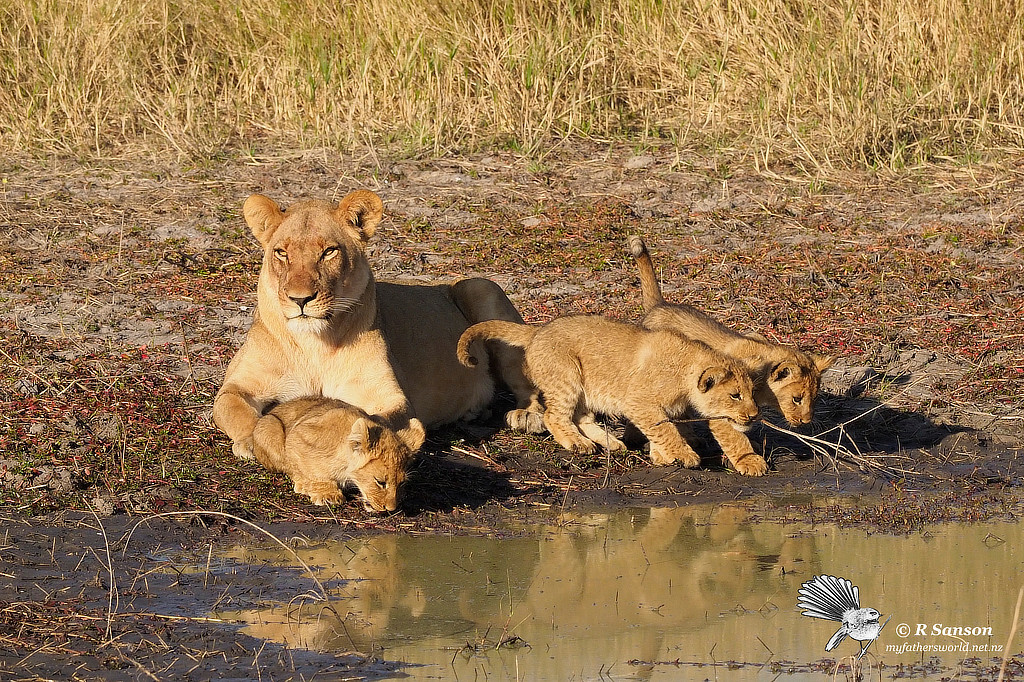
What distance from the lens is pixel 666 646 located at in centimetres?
457

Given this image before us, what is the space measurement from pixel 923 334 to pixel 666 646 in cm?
436

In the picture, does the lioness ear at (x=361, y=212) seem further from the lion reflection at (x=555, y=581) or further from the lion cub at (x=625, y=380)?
the lion reflection at (x=555, y=581)

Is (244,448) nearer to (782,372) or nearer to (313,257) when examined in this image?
(313,257)

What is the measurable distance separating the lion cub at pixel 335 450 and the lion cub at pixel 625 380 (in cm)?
105

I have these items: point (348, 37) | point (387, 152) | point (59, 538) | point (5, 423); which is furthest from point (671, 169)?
point (59, 538)

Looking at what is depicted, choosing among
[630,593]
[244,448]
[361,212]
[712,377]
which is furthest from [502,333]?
[630,593]

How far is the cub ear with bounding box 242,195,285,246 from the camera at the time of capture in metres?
6.63

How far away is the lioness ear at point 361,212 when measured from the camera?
668 cm

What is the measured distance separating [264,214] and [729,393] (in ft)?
7.53

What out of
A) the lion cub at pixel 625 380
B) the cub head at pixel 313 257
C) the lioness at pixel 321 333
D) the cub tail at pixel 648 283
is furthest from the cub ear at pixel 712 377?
the cub head at pixel 313 257

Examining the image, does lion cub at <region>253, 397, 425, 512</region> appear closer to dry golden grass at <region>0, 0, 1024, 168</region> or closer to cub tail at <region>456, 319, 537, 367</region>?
cub tail at <region>456, 319, 537, 367</region>

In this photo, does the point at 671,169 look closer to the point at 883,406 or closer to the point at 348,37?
the point at 348,37

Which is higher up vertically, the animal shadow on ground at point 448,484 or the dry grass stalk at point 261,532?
the dry grass stalk at point 261,532

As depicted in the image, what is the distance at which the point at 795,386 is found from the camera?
21.9ft
